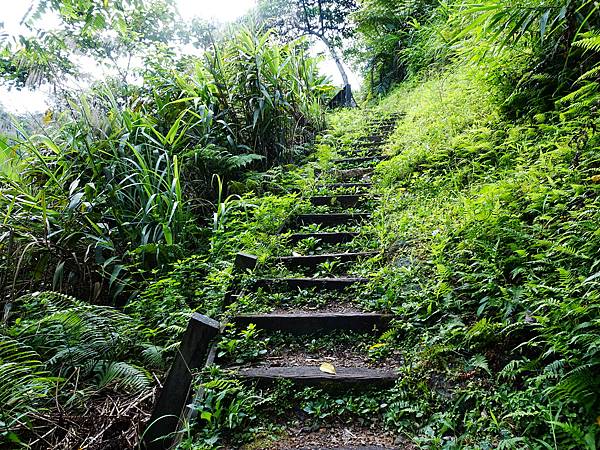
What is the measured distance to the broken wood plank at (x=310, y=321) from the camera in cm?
229

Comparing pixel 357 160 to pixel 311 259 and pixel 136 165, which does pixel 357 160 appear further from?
pixel 136 165

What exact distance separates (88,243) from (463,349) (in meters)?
2.90

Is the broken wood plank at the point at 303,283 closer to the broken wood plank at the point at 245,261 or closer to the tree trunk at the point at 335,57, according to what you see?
the broken wood plank at the point at 245,261

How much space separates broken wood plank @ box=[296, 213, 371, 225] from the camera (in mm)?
3744

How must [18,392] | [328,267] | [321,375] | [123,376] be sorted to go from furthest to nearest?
[328,267] → [123,376] → [321,375] → [18,392]

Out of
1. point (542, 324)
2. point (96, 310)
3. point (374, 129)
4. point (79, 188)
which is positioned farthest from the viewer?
point (374, 129)

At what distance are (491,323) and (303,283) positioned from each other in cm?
133

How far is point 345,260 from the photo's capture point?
3.04m

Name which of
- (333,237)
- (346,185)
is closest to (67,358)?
(333,237)

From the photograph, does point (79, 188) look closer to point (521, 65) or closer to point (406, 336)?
point (406, 336)

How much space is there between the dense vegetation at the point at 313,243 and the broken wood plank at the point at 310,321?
116 millimetres

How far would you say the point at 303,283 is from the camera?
276cm

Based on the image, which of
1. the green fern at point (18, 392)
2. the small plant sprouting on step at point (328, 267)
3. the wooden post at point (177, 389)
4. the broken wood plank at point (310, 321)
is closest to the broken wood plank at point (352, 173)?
the small plant sprouting on step at point (328, 267)

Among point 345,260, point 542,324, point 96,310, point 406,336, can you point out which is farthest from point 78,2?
point 542,324
